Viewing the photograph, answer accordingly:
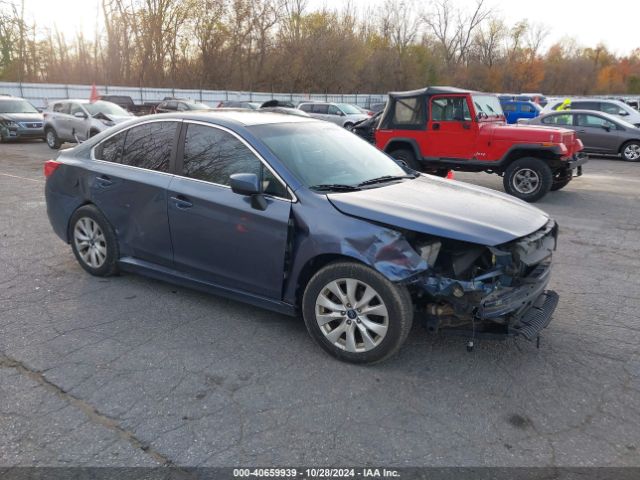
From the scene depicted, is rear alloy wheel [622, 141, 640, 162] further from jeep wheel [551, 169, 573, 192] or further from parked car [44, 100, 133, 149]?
parked car [44, 100, 133, 149]

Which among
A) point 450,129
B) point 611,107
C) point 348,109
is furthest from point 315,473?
point 348,109

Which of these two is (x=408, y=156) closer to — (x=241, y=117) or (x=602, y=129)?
(x=241, y=117)

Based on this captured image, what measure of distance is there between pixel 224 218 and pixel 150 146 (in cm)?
126

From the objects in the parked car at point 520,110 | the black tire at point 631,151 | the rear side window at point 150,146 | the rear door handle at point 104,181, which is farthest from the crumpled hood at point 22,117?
the black tire at point 631,151

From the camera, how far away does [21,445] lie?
2664 mm

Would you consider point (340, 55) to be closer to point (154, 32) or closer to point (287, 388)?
point (154, 32)

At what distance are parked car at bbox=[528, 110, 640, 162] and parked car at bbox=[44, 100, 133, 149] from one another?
13.6 m

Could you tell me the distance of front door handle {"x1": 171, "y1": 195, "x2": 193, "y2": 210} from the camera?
13.5 ft

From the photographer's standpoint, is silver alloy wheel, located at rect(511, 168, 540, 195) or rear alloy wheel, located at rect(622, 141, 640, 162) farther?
rear alloy wheel, located at rect(622, 141, 640, 162)

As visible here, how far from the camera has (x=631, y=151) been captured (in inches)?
620

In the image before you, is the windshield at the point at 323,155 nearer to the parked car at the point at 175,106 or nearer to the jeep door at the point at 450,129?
the jeep door at the point at 450,129

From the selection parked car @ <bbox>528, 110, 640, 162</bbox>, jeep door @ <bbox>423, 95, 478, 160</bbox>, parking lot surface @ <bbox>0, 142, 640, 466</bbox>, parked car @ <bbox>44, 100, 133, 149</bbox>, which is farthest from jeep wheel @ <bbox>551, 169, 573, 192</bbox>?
parked car @ <bbox>44, 100, 133, 149</bbox>

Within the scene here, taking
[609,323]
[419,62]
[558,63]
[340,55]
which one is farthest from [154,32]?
[558,63]

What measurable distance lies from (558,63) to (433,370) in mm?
76715
